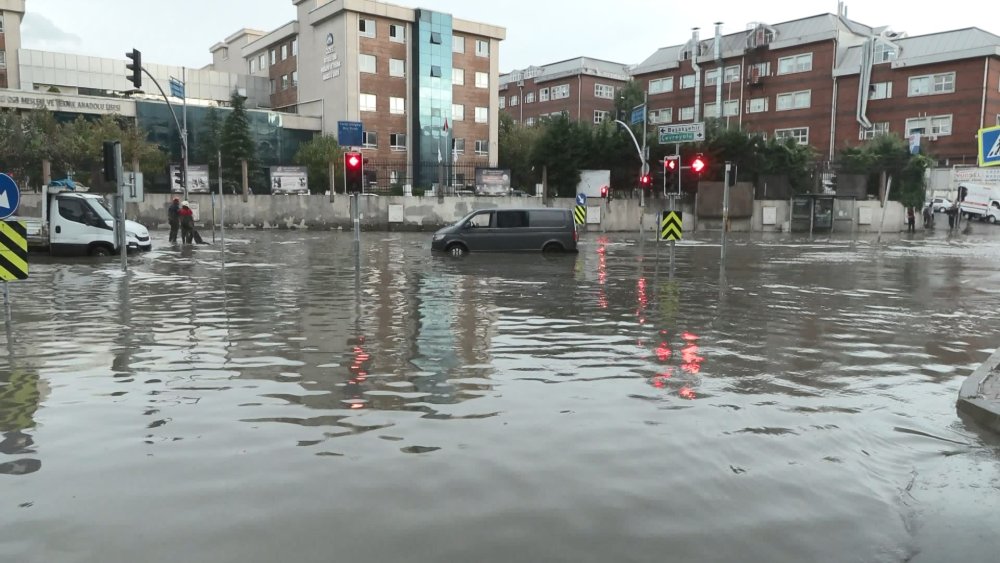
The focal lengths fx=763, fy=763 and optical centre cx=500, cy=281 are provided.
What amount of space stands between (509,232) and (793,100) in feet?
175

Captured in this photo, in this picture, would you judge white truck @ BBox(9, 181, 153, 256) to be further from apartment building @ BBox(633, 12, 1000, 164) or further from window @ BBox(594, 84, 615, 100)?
window @ BBox(594, 84, 615, 100)

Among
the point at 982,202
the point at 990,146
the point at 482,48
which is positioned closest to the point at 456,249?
the point at 990,146

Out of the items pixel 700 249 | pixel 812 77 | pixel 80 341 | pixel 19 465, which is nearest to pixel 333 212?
pixel 700 249

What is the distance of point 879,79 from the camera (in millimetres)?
63375

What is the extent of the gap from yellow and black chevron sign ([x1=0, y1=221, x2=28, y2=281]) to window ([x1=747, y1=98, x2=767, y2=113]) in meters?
69.4

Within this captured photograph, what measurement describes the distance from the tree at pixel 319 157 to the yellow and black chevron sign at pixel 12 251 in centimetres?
4267

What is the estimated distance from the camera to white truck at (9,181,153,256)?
861 inches

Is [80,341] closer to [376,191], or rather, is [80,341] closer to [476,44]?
[376,191]

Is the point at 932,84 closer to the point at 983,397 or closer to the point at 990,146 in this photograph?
the point at 990,146

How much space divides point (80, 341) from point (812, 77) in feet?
225

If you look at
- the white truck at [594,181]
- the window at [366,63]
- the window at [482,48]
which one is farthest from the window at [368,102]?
the white truck at [594,181]

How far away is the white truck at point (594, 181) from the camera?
160 feet

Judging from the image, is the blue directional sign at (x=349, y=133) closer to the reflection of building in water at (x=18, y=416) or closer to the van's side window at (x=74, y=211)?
the van's side window at (x=74, y=211)

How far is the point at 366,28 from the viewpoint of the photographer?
193 ft
